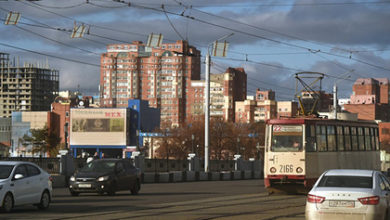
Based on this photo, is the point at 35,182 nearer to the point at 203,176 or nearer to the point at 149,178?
the point at 149,178

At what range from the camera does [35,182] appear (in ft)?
64.0

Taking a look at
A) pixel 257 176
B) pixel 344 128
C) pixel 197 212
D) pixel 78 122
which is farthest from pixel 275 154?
pixel 78 122

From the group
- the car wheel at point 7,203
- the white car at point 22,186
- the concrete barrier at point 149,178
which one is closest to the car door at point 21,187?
the white car at point 22,186

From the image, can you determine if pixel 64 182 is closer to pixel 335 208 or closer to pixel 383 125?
pixel 335 208

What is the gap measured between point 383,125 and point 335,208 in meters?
155

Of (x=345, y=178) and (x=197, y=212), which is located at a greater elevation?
(x=345, y=178)

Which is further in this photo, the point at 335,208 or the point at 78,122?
the point at 78,122

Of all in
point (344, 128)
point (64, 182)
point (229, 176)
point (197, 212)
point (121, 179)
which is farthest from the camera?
point (229, 176)

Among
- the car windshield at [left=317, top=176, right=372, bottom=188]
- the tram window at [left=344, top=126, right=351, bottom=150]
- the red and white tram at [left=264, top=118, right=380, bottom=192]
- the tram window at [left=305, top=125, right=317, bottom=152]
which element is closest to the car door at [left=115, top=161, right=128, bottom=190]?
the red and white tram at [left=264, top=118, right=380, bottom=192]

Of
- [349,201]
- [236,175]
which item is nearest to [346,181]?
[349,201]

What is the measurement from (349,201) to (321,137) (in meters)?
15.5

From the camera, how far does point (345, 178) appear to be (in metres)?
15.0

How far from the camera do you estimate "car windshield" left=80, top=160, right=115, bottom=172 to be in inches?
1081

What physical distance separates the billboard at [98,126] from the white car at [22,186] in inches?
5576
